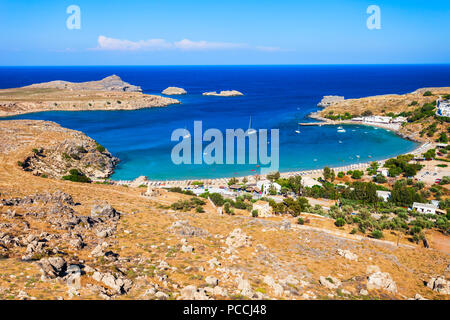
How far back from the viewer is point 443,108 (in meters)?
80.1

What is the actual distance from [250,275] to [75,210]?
Result: 44.9ft

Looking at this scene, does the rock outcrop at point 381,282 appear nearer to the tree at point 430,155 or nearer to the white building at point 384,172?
the white building at point 384,172

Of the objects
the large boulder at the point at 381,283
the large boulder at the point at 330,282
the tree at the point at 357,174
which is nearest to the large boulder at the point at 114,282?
the large boulder at the point at 330,282

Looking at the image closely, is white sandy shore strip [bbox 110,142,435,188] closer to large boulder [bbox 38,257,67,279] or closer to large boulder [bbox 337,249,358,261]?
large boulder [bbox 337,249,358,261]

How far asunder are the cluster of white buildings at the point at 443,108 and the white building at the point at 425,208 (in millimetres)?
56631

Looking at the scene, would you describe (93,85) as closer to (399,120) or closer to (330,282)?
(399,120)

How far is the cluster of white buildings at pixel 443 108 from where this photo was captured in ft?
257

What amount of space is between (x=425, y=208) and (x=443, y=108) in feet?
199

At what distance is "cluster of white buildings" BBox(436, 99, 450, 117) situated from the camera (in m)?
78.2

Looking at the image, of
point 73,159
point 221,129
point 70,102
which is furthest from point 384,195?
point 70,102

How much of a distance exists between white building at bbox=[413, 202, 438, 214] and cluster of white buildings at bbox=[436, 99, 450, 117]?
56.6m
